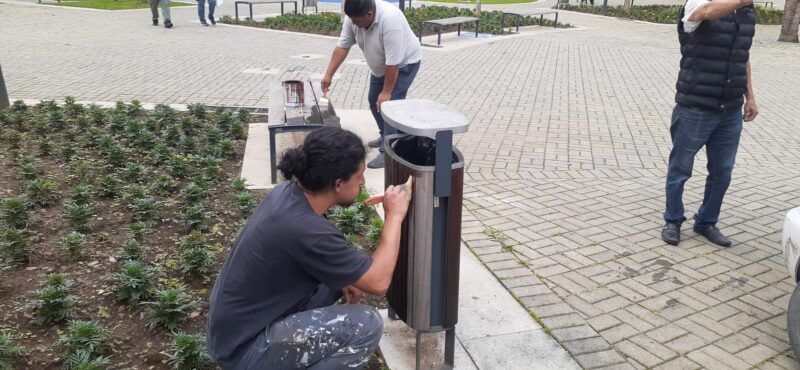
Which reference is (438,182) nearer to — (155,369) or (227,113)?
(155,369)

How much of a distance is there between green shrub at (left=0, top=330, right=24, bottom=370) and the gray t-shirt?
3.36 ft

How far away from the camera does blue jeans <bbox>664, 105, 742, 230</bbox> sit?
162 inches

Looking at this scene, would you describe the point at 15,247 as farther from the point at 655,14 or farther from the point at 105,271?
the point at 655,14

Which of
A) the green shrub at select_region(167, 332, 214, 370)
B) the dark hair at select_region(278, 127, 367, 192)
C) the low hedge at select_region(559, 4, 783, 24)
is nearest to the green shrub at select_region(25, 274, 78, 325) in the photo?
the green shrub at select_region(167, 332, 214, 370)

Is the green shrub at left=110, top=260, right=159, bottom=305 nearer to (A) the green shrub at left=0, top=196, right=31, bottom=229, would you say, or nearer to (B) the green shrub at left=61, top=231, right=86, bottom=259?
(B) the green shrub at left=61, top=231, right=86, bottom=259

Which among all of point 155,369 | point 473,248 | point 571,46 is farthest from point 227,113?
A: point 571,46

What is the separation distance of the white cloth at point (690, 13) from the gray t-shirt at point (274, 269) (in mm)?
2699

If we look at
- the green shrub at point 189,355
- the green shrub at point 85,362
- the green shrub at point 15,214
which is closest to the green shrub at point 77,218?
the green shrub at point 15,214

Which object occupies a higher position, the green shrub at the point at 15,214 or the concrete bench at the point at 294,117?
the concrete bench at the point at 294,117

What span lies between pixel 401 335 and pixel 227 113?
4434 millimetres

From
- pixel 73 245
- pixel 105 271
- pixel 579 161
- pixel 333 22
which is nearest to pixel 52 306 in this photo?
pixel 105 271

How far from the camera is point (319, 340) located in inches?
92.9

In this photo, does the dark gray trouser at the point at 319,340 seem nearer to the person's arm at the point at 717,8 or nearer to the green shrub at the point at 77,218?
the green shrub at the point at 77,218

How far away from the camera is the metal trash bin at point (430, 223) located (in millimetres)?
2588
